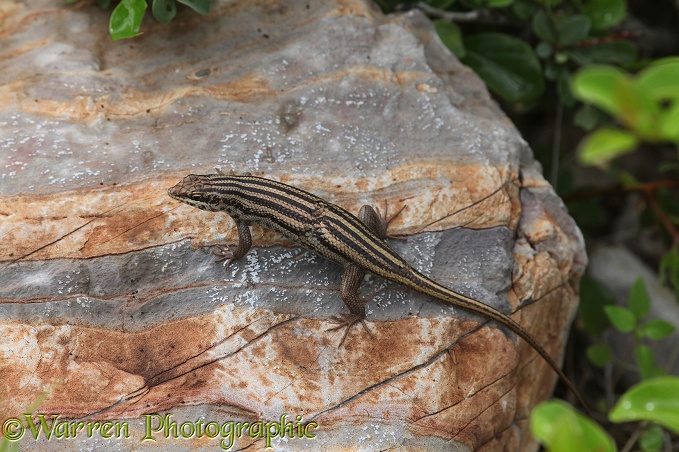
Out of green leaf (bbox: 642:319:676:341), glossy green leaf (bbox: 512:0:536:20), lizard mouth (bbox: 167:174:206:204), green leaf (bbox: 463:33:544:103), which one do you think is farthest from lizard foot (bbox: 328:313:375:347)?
glossy green leaf (bbox: 512:0:536:20)

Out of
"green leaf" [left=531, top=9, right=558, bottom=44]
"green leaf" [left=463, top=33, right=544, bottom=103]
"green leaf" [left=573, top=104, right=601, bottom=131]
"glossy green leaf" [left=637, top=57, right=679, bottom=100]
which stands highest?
"glossy green leaf" [left=637, top=57, right=679, bottom=100]

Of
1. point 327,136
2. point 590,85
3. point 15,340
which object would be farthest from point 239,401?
point 590,85

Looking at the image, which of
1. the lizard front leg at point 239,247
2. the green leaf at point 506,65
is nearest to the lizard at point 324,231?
the lizard front leg at point 239,247

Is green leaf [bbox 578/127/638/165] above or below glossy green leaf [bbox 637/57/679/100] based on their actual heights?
below

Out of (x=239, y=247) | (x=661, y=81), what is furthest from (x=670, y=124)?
(x=239, y=247)

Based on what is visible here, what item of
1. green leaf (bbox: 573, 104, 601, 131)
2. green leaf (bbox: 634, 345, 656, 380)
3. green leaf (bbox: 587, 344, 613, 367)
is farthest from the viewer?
green leaf (bbox: 573, 104, 601, 131)

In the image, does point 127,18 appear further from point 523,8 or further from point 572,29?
point 572,29

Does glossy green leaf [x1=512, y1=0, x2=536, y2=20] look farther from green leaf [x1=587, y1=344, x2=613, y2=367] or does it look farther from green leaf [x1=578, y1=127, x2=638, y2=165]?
green leaf [x1=578, y1=127, x2=638, y2=165]
